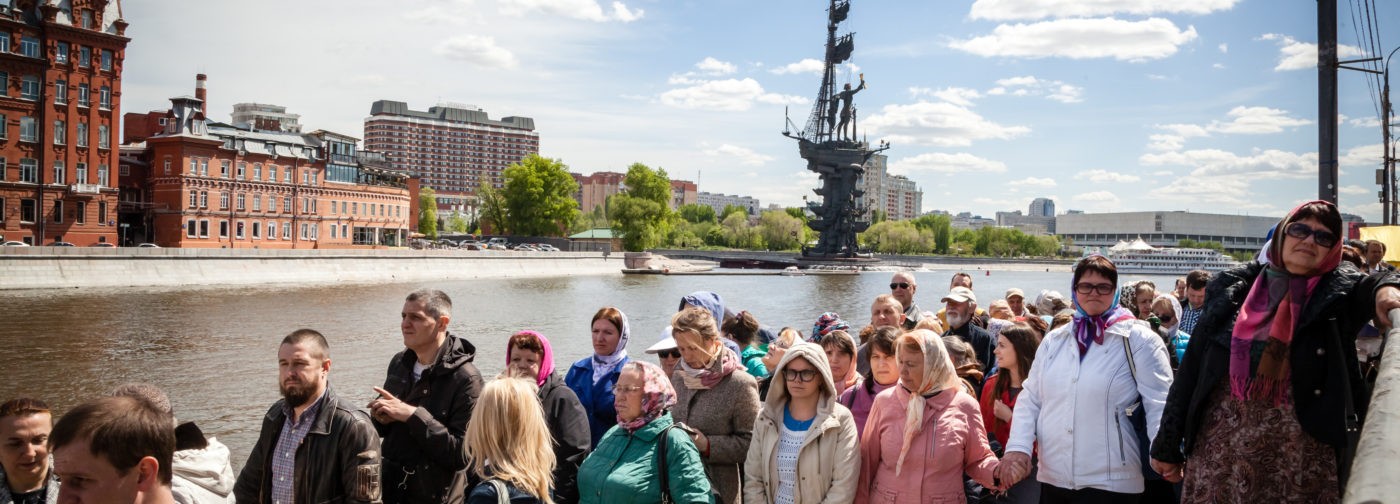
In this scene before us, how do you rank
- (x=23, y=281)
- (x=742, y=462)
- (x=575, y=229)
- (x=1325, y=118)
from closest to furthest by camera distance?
(x=742, y=462) < (x=1325, y=118) < (x=23, y=281) < (x=575, y=229)

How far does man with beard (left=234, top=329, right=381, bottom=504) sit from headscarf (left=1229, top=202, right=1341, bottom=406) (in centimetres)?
336

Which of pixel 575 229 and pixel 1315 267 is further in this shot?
pixel 575 229

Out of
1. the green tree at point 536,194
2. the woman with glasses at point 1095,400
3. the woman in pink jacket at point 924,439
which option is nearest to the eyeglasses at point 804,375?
the woman in pink jacket at point 924,439

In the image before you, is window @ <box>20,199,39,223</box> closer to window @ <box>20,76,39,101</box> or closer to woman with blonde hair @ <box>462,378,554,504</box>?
window @ <box>20,76,39,101</box>

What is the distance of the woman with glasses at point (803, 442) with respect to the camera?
395cm

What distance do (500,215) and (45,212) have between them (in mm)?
45199

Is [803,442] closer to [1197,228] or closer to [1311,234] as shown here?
[1311,234]

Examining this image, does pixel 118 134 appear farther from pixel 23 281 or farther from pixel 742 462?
pixel 742 462

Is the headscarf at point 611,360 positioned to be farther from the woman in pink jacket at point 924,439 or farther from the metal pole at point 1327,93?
the metal pole at point 1327,93

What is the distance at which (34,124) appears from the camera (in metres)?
40.7

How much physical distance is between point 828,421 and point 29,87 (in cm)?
4957

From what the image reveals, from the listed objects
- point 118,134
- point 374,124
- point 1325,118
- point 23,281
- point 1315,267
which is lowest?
point 23,281

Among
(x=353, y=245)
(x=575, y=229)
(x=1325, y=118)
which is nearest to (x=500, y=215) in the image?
(x=353, y=245)

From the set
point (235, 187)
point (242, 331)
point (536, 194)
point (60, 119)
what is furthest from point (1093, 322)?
point (536, 194)
